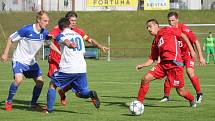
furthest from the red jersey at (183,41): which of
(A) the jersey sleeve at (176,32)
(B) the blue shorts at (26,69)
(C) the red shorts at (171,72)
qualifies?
(B) the blue shorts at (26,69)

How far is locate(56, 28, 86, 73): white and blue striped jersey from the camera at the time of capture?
11.7 m

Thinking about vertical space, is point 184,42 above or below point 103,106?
above

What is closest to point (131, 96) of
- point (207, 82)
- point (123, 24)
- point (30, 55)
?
point (30, 55)

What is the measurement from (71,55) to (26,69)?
5.39ft

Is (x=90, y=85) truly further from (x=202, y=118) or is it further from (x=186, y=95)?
(x=202, y=118)

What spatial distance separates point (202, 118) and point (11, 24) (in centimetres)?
4959

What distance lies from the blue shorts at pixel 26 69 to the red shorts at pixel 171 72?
254 cm

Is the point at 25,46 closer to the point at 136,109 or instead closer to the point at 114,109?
the point at 114,109

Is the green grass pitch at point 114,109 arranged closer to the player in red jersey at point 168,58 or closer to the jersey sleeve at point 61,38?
the player in red jersey at point 168,58

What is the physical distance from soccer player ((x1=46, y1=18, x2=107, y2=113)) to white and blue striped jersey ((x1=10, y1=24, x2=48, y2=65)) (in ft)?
3.67

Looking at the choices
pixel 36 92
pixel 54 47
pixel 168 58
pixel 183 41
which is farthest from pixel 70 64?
pixel 183 41

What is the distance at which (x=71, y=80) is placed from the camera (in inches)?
467

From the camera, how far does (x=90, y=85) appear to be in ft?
64.2

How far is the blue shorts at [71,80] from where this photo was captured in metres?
11.8
